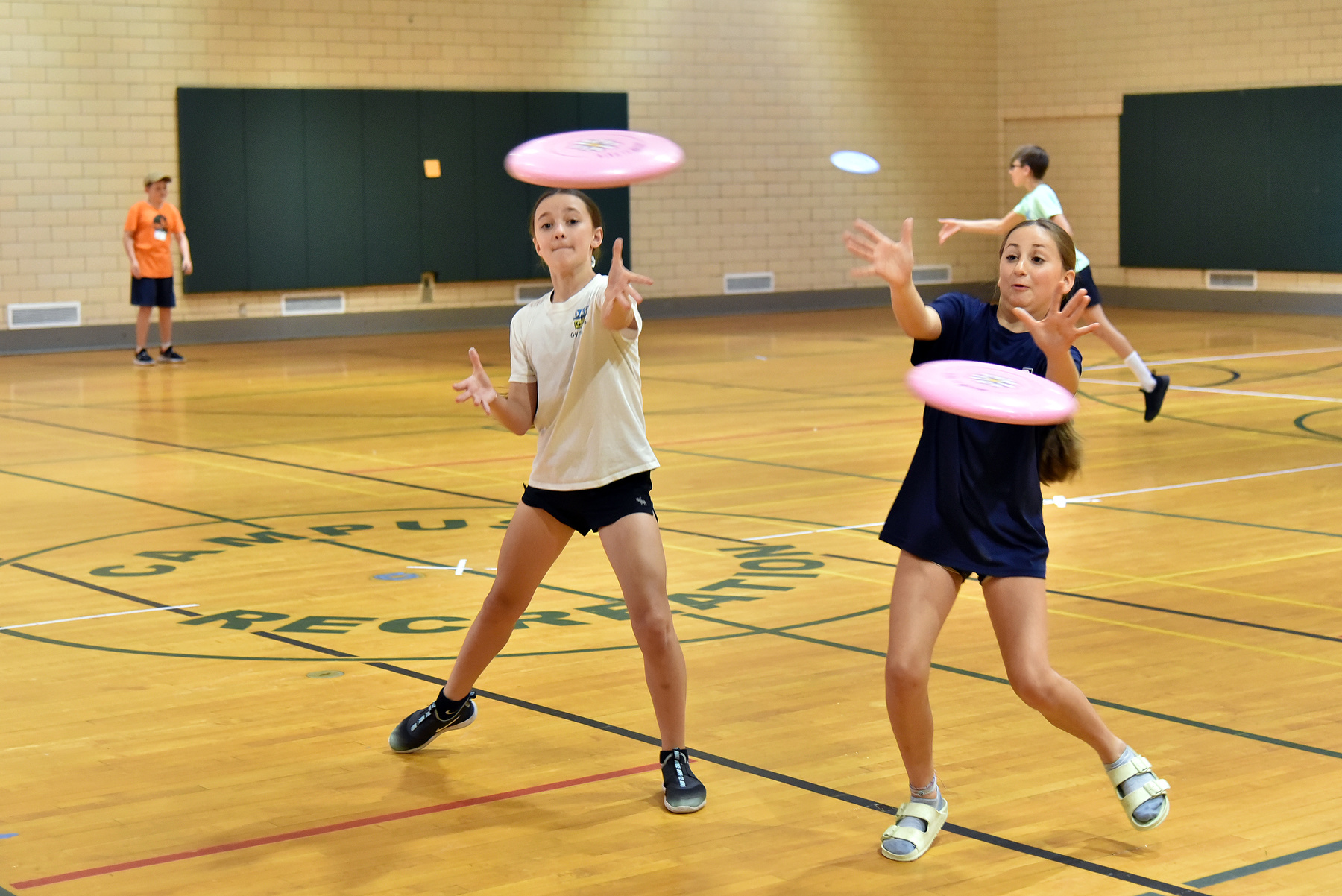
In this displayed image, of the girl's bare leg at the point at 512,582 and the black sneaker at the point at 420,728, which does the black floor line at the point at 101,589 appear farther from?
the girl's bare leg at the point at 512,582

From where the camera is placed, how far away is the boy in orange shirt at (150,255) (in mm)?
17219

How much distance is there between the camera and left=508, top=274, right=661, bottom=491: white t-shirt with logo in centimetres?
443

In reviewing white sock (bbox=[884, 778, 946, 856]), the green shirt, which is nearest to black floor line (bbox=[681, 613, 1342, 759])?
white sock (bbox=[884, 778, 946, 856])

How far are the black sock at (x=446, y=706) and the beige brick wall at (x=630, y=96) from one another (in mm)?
15476

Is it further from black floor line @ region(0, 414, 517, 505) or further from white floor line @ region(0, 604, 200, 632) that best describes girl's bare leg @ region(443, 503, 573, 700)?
black floor line @ region(0, 414, 517, 505)

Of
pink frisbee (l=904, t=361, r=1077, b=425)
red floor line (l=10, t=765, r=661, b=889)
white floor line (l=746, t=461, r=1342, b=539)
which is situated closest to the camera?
pink frisbee (l=904, t=361, r=1077, b=425)

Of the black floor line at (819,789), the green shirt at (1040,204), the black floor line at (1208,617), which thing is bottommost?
the black floor line at (819,789)

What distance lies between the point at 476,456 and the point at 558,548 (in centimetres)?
639

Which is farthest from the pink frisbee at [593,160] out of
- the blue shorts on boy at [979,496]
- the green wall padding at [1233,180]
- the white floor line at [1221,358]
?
the green wall padding at [1233,180]

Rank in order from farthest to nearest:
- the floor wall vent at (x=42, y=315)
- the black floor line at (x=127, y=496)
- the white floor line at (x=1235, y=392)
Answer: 1. the floor wall vent at (x=42, y=315)
2. the white floor line at (x=1235, y=392)
3. the black floor line at (x=127, y=496)

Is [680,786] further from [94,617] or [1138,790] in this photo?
[94,617]

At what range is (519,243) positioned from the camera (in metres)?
21.8

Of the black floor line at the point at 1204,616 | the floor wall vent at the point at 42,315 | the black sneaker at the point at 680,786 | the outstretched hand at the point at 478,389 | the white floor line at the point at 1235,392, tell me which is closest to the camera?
the outstretched hand at the point at 478,389

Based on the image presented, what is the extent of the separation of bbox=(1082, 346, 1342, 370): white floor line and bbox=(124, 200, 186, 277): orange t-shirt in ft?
31.2
